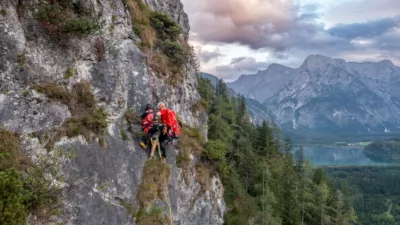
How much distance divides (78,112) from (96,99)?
1407 millimetres

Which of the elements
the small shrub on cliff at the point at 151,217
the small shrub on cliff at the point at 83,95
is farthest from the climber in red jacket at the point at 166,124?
the small shrub on cliff at the point at 83,95

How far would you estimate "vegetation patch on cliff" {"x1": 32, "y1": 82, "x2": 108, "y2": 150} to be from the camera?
34.6 ft

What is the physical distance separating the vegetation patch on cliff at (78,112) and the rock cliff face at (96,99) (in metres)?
0.21

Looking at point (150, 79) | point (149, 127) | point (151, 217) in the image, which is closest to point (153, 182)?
point (151, 217)

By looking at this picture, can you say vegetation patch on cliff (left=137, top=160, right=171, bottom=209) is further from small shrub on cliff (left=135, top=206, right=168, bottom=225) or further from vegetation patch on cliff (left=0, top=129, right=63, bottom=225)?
vegetation patch on cliff (left=0, top=129, right=63, bottom=225)

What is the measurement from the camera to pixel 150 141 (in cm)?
1459

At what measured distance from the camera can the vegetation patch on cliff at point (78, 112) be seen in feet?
34.6

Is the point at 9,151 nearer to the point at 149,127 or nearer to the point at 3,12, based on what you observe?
the point at 3,12

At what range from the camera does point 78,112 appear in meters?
11.5

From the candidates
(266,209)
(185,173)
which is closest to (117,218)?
(185,173)

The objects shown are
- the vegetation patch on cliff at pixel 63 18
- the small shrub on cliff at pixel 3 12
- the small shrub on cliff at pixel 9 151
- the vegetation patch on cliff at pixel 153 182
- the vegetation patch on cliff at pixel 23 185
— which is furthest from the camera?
the vegetation patch on cliff at pixel 153 182

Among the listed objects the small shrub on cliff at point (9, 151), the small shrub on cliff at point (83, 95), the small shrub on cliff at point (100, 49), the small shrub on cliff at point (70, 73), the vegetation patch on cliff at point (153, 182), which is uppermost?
the small shrub on cliff at point (100, 49)

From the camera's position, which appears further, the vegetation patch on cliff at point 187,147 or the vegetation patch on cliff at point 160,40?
the vegetation patch on cliff at point 160,40

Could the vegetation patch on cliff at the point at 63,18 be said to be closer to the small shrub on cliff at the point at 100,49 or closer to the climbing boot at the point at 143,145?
the small shrub on cliff at the point at 100,49
